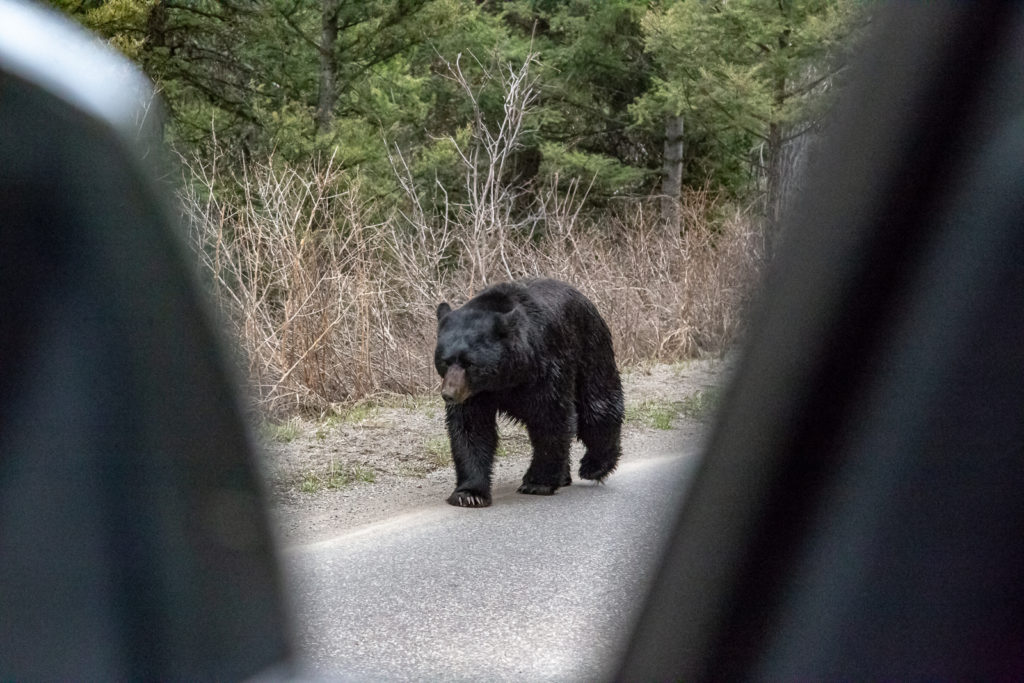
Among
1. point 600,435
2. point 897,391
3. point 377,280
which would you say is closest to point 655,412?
point 600,435

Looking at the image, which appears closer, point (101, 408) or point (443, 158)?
point (101, 408)

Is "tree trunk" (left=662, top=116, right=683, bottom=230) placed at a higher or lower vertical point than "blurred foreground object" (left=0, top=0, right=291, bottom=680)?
lower

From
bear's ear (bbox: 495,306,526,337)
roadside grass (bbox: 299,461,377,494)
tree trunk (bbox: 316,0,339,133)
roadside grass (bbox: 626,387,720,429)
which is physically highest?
tree trunk (bbox: 316,0,339,133)

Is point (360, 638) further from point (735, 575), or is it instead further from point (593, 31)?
point (593, 31)

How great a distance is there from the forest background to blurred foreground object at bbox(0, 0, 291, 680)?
26.1 inches

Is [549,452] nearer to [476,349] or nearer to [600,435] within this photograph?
[600,435]

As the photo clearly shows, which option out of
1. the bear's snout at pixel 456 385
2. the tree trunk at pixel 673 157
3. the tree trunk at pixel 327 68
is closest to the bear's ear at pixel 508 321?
the bear's snout at pixel 456 385

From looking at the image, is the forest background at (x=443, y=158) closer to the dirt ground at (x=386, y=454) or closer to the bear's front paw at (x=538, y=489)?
the dirt ground at (x=386, y=454)

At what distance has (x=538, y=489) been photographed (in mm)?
7375

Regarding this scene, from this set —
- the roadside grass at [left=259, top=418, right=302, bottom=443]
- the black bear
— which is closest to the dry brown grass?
the roadside grass at [left=259, top=418, right=302, bottom=443]

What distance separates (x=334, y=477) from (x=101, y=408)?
6265 millimetres

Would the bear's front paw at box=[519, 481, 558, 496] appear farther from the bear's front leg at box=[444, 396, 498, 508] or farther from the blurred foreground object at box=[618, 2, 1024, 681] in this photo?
the blurred foreground object at box=[618, 2, 1024, 681]

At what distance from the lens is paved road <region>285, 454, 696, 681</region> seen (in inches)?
166

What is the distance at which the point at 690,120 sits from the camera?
21.5 meters
